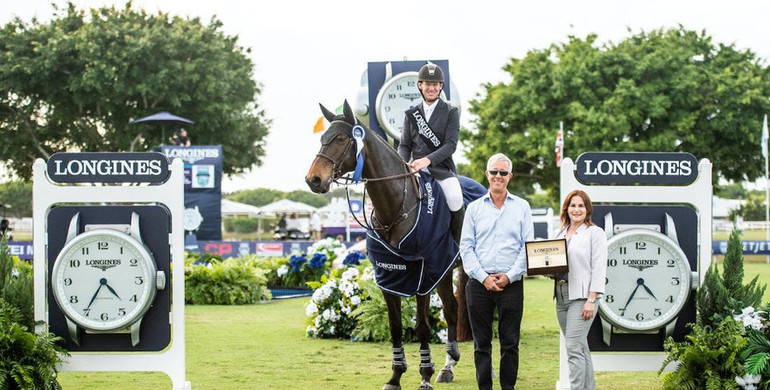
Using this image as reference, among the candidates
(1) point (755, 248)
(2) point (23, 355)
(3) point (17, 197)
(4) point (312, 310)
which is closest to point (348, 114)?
(2) point (23, 355)

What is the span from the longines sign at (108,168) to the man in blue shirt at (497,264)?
260 cm

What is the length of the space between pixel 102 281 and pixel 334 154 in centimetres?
216

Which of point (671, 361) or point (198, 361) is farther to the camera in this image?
point (198, 361)

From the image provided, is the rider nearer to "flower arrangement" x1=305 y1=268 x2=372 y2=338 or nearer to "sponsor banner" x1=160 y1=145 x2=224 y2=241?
"flower arrangement" x1=305 y1=268 x2=372 y2=338

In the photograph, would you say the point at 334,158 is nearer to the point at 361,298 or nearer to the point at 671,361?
the point at 671,361

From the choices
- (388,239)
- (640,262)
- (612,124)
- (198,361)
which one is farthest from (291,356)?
(612,124)

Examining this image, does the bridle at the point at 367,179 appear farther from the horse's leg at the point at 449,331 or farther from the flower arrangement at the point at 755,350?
the flower arrangement at the point at 755,350

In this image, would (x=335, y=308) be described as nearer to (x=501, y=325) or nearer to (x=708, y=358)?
(x=501, y=325)

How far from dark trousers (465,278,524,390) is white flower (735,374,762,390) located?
1.62 m

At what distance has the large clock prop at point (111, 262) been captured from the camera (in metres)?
7.77

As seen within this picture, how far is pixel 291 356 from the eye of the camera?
10.4 metres

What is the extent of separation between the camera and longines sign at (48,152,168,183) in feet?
25.6

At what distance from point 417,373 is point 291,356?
1.69 metres

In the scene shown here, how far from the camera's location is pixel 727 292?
7.55m
